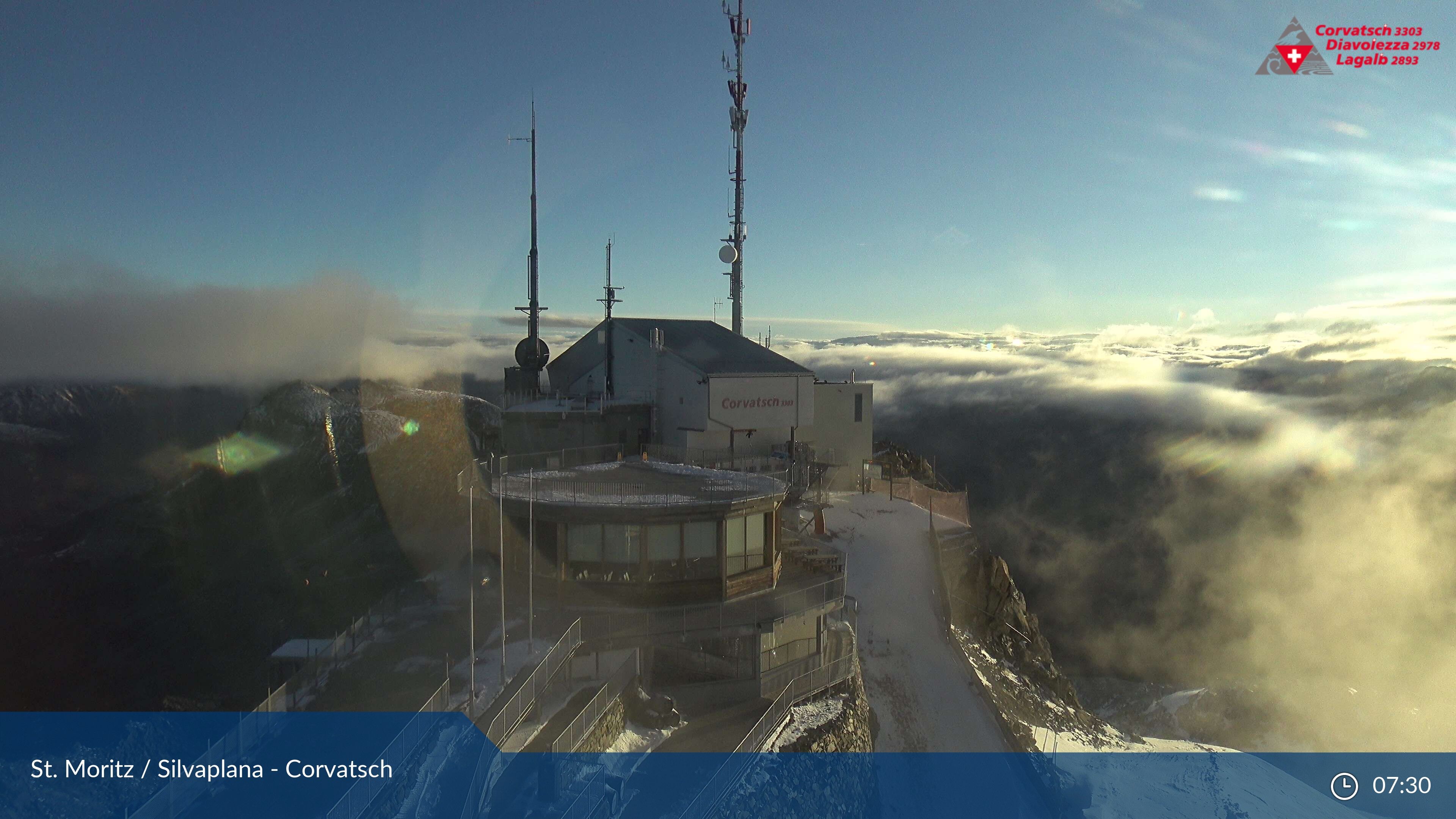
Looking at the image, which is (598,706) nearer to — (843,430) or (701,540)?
(701,540)

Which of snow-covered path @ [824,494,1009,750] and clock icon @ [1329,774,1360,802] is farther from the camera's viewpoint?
clock icon @ [1329,774,1360,802]

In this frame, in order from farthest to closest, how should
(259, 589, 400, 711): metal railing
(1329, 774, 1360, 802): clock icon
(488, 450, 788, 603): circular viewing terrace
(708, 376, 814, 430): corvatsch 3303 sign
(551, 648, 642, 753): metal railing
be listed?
(708, 376, 814, 430): corvatsch 3303 sign
(1329, 774, 1360, 802): clock icon
(488, 450, 788, 603): circular viewing terrace
(259, 589, 400, 711): metal railing
(551, 648, 642, 753): metal railing

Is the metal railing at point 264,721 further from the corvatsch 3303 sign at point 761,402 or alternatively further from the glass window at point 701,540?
the corvatsch 3303 sign at point 761,402

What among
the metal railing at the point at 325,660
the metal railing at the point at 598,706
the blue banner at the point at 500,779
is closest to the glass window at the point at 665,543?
the metal railing at the point at 598,706

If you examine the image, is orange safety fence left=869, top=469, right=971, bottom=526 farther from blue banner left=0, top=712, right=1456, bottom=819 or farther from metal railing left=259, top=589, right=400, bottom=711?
metal railing left=259, top=589, right=400, bottom=711

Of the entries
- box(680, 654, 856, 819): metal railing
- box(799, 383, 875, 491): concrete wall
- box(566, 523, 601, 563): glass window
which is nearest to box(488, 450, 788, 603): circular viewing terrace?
box(566, 523, 601, 563): glass window

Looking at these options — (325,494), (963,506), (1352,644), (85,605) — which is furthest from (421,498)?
(1352,644)

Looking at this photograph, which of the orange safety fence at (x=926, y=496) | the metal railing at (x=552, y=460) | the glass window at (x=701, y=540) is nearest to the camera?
the glass window at (x=701, y=540)

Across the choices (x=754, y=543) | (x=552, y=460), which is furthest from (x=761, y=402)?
(x=754, y=543)
